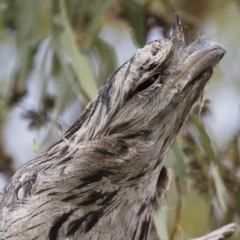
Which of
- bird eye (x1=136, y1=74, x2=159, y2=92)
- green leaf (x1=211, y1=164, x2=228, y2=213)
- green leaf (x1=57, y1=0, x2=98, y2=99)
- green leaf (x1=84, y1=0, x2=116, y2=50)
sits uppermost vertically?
green leaf (x1=84, y1=0, x2=116, y2=50)

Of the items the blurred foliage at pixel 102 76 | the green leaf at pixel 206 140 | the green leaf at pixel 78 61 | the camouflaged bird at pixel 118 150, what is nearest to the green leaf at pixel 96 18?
the blurred foliage at pixel 102 76

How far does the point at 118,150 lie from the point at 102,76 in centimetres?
155

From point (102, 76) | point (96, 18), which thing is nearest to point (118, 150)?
point (96, 18)

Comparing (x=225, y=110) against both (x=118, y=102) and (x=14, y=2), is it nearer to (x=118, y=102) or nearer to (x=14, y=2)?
(x=14, y=2)

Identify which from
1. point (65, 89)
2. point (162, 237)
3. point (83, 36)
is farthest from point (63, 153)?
point (83, 36)

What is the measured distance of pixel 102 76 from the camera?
11.8 ft

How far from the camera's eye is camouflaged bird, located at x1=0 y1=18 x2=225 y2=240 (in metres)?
2.05

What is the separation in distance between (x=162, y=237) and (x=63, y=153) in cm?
69

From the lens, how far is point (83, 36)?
3.81 meters

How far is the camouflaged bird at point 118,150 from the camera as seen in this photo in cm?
205

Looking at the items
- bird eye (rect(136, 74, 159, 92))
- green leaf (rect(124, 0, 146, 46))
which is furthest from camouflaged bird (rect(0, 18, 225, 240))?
green leaf (rect(124, 0, 146, 46))

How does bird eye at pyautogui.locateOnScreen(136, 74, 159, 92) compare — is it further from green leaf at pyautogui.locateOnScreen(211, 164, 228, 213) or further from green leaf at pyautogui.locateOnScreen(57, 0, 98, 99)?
green leaf at pyautogui.locateOnScreen(211, 164, 228, 213)

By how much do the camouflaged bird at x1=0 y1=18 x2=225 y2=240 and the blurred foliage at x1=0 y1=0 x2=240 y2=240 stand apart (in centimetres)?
61

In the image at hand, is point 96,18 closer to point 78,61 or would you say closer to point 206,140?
point 78,61
